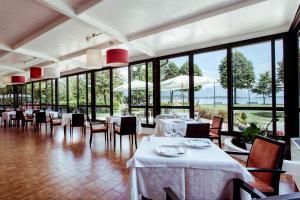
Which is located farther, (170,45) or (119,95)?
(119,95)

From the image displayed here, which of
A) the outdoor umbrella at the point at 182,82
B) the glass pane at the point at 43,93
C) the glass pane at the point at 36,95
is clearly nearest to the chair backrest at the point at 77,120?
the outdoor umbrella at the point at 182,82

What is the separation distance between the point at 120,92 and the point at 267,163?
258 inches

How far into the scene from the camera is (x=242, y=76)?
4816 millimetres

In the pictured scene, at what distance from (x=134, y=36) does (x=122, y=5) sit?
149cm

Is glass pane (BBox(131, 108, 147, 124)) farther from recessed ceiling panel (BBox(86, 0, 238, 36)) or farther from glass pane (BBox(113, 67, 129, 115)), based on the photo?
recessed ceiling panel (BBox(86, 0, 238, 36))

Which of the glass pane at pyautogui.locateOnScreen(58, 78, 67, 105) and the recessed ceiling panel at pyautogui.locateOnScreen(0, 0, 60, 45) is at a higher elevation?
the recessed ceiling panel at pyautogui.locateOnScreen(0, 0, 60, 45)

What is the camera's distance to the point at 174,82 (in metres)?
5.57

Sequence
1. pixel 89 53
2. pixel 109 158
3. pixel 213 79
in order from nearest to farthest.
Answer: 1. pixel 109 158
2. pixel 89 53
3. pixel 213 79

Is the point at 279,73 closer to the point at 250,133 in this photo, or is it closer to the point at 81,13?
the point at 250,133

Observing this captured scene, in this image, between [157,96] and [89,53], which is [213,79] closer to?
[157,96]

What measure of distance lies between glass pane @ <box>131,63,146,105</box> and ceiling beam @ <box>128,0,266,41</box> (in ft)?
6.93

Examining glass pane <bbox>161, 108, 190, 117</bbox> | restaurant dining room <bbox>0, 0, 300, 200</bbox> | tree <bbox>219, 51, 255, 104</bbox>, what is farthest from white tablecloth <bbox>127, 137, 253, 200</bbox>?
glass pane <bbox>161, 108, 190, 117</bbox>

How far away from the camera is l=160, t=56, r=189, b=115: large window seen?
577cm

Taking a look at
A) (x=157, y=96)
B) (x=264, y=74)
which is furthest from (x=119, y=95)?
(x=264, y=74)
